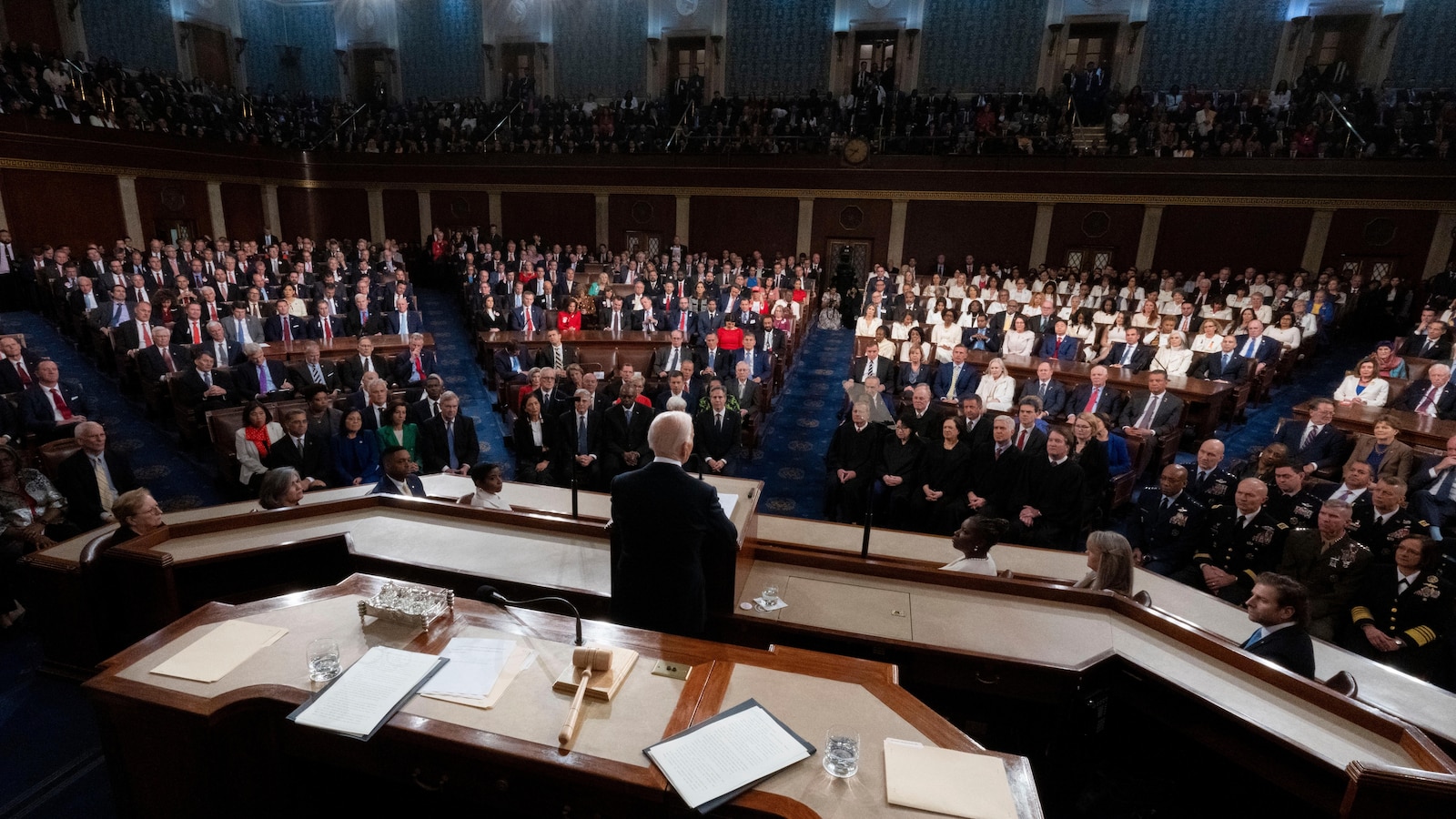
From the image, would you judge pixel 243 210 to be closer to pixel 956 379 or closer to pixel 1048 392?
pixel 956 379

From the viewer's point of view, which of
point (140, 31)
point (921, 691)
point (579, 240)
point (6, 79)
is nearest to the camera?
point (921, 691)

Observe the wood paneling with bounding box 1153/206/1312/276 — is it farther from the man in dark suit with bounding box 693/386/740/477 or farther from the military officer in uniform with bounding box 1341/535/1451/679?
the military officer in uniform with bounding box 1341/535/1451/679

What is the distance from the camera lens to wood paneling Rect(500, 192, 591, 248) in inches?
730

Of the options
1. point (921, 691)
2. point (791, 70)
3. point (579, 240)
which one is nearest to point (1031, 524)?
point (921, 691)

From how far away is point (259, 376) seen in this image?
725cm

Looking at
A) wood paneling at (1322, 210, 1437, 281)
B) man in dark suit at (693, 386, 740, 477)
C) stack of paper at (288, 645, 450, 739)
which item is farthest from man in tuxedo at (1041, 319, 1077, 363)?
stack of paper at (288, 645, 450, 739)

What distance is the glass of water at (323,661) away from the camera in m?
2.04

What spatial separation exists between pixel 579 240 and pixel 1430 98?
742 inches

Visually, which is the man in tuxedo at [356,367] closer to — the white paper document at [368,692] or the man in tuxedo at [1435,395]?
the white paper document at [368,692]

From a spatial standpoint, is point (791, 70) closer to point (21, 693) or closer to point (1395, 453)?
point (1395, 453)

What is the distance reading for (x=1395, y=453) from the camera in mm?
5500

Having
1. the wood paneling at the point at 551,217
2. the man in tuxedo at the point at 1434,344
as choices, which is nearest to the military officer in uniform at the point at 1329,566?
the man in tuxedo at the point at 1434,344

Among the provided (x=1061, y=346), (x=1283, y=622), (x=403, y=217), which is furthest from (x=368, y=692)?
(x=403, y=217)

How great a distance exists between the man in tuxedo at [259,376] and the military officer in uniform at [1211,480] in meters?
7.93
